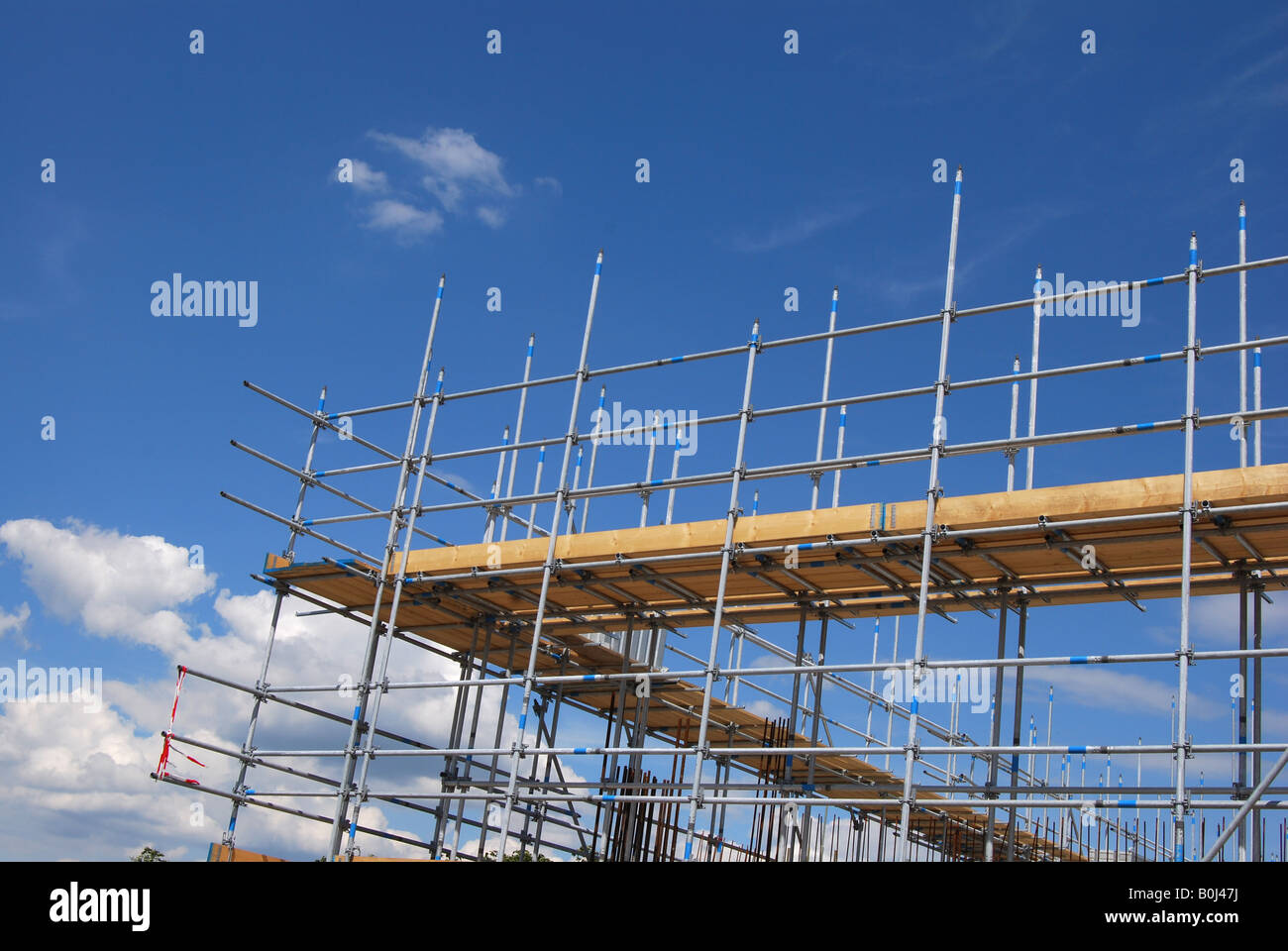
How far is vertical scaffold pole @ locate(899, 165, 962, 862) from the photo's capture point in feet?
36.1

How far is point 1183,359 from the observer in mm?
11180

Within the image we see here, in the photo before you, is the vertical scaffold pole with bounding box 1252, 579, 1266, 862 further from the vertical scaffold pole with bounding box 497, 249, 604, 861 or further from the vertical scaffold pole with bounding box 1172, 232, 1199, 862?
the vertical scaffold pole with bounding box 497, 249, 604, 861

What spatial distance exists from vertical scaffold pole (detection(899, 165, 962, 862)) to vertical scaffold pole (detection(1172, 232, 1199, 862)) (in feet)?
7.00

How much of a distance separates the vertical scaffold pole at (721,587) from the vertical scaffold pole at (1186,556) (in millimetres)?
4192

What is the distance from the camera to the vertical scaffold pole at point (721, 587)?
1205 cm

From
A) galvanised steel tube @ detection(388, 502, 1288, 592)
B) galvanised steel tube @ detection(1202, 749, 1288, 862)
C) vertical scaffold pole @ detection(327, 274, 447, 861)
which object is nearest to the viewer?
galvanised steel tube @ detection(1202, 749, 1288, 862)

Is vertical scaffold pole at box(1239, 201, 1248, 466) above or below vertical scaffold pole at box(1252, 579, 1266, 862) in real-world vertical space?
above

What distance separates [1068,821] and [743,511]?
48.6ft

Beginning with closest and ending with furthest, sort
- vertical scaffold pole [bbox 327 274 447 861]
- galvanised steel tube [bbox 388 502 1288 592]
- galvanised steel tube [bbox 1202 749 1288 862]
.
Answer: galvanised steel tube [bbox 1202 749 1288 862] < galvanised steel tube [bbox 388 502 1288 592] < vertical scaffold pole [bbox 327 274 447 861]

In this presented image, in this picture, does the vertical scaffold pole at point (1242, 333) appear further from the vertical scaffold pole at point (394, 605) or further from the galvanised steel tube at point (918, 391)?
the vertical scaffold pole at point (394, 605)

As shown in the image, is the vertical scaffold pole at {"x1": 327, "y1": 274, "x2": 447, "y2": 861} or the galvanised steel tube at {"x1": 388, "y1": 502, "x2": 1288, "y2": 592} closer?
the galvanised steel tube at {"x1": 388, "y1": 502, "x2": 1288, "y2": 592}

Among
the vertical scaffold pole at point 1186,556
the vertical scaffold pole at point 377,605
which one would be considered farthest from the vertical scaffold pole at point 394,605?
the vertical scaffold pole at point 1186,556

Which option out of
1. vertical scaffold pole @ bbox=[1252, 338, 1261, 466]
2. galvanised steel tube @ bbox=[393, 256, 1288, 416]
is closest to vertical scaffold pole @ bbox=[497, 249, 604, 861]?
galvanised steel tube @ bbox=[393, 256, 1288, 416]
